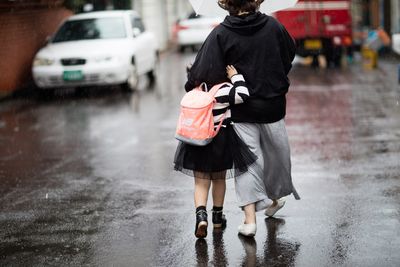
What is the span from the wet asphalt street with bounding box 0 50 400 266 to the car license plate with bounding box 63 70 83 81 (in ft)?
7.48

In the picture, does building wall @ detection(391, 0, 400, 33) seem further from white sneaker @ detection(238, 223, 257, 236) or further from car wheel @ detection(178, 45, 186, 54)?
white sneaker @ detection(238, 223, 257, 236)

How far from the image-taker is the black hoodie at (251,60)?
561 centimetres

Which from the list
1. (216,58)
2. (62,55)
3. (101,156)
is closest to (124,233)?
(216,58)

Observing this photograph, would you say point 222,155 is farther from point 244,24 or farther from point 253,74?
point 244,24

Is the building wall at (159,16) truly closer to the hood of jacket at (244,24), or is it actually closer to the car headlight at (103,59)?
the car headlight at (103,59)

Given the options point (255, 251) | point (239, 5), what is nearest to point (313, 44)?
point (239, 5)

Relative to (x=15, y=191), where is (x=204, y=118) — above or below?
above

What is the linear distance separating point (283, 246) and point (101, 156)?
14.4 feet

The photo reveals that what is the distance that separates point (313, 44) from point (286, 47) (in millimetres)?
15820

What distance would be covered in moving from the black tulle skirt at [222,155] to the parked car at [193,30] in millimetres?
23827

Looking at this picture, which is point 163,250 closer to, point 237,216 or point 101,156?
point 237,216

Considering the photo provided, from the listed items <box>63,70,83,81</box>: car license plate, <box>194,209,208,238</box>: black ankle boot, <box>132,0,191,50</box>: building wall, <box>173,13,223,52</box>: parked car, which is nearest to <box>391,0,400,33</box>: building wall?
<box>173,13,223,52</box>: parked car

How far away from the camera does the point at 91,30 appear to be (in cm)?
1759

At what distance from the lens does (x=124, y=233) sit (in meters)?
6.05
